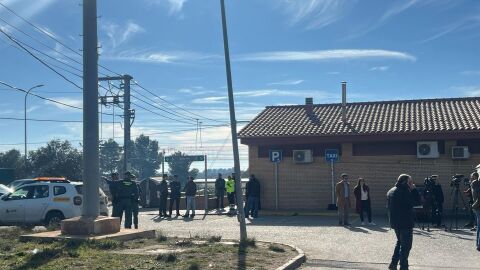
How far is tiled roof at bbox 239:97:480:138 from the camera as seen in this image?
925 inches

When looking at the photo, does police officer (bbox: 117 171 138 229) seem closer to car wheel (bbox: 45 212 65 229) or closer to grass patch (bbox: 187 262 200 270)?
car wheel (bbox: 45 212 65 229)

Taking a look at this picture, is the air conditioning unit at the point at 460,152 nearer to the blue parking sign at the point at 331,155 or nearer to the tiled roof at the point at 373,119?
the tiled roof at the point at 373,119

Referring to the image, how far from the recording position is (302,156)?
24.6 metres

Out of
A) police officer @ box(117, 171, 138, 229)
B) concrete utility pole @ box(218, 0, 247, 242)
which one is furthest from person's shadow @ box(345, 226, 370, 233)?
police officer @ box(117, 171, 138, 229)

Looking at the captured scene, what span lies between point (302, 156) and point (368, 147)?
8.89 feet

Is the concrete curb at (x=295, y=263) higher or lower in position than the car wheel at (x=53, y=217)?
lower

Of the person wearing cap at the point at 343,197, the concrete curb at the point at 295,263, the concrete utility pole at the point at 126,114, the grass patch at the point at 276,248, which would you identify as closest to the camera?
the concrete curb at the point at 295,263

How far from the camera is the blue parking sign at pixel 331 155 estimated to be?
23703mm

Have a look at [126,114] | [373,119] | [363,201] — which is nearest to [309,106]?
[373,119]

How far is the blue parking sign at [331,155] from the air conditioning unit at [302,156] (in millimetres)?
858

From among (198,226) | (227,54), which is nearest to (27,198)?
(198,226)

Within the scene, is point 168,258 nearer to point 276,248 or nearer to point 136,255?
point 136,255

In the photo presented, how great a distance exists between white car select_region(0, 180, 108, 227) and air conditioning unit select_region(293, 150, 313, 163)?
9.63 meters

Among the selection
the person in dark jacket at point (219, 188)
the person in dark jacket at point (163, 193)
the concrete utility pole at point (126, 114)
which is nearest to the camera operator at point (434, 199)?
the person in dark jacket at point (163, 193)
